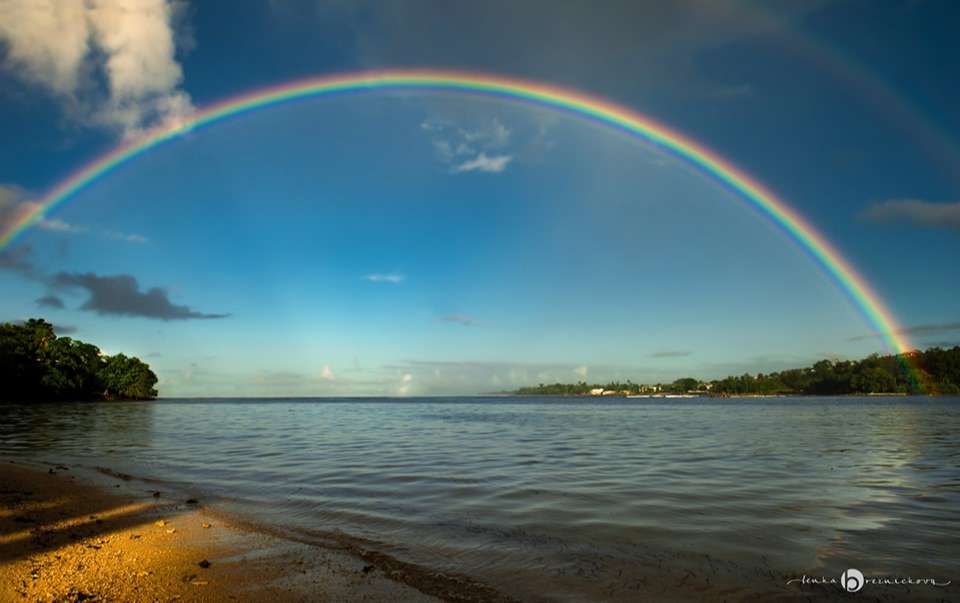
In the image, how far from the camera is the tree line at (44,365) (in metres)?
101

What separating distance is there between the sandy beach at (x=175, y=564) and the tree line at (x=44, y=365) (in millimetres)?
119687

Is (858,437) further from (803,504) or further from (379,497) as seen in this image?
(379,497)

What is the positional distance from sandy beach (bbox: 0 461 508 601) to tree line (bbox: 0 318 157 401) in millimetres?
119687

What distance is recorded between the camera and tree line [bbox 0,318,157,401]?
10144cm

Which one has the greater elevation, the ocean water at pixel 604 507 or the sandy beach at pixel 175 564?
the sandy beach at pixel 175 564

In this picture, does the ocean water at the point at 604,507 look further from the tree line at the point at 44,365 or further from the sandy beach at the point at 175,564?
the tree line at the point at 44,365

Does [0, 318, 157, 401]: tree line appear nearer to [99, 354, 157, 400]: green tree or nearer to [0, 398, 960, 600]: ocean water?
[99, 354, 157, 400]: green tree

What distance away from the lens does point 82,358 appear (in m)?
121

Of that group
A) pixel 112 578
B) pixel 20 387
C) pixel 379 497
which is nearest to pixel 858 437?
pixel 379 497

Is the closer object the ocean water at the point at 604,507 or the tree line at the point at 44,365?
the ocean water at the point at 604,507

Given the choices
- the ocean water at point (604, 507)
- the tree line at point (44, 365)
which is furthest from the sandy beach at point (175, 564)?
the tree line at point (44, 365)

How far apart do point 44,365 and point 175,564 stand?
5087 inches

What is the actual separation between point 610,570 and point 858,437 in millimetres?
34546

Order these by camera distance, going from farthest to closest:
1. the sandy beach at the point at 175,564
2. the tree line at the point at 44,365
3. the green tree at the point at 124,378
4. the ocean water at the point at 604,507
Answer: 1. the green tree at the point at 124,378
2. the tree line at the point at 44,365
3. the ocean water at the point at 604,507
4. the sandy beach at the point at 175,564
